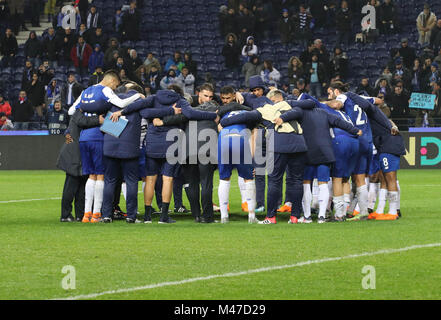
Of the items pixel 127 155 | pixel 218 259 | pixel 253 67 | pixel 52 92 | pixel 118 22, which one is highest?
pixel 118 22

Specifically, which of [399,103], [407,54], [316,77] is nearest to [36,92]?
[316,77]

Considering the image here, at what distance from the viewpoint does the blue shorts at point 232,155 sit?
42.8 ft

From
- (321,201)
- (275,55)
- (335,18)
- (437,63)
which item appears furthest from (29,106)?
(321,201)

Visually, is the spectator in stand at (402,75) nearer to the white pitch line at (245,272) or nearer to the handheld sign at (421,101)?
the handheld sign at (421,101)

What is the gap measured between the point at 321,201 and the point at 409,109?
45.1 feet

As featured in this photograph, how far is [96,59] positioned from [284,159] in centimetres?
1840

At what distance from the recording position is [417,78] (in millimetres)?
26984

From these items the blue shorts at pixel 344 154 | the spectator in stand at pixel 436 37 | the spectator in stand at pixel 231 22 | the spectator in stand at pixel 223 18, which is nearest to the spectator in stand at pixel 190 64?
the spectator in stand at pixel 231 22

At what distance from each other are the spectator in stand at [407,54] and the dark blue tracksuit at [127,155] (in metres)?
16.2

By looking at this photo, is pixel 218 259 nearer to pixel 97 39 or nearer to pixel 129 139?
pixel 129 139

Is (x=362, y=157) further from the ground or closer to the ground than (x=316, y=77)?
closer to the ground

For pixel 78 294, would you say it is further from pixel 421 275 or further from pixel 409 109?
pixel 409 109

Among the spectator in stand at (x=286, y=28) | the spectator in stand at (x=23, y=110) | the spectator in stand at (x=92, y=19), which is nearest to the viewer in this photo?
the spectator in stand at (x=23, y=110)

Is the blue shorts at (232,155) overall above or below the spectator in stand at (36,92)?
below
